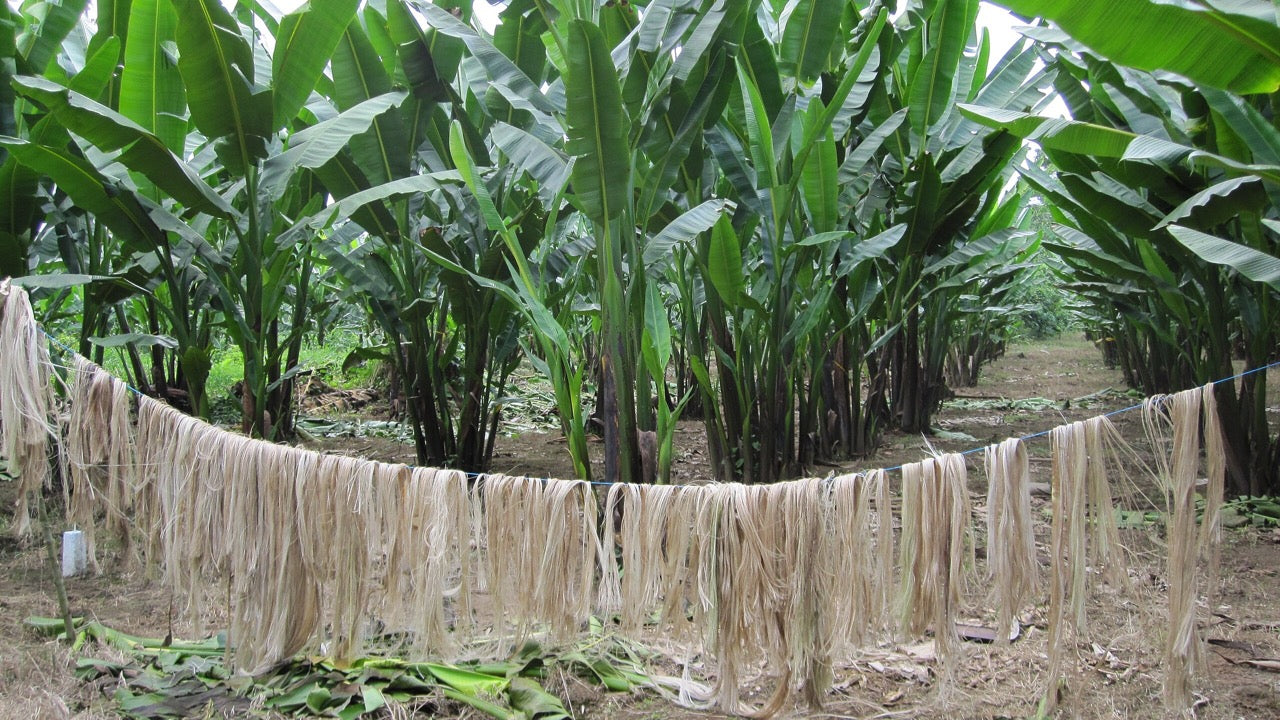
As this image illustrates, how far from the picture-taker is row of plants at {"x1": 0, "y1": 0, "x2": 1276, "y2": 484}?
3715 mm

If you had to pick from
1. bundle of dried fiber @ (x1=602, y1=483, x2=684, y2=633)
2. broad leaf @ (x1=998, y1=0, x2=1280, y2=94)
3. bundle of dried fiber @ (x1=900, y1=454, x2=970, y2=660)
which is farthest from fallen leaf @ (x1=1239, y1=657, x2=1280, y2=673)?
bundle of dried fiber @ (x1=602, y1=483, x2=684, y2=633)

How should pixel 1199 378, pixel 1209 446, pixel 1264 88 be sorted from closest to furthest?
pixel 1209 446 < pixel 1264 88 < pixel 1199 378

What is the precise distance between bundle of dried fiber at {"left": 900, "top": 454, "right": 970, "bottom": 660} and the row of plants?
1287mm

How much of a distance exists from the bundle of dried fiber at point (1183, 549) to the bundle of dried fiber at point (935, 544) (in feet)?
1.77

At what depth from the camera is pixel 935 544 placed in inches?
82.7

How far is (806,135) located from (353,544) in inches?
109

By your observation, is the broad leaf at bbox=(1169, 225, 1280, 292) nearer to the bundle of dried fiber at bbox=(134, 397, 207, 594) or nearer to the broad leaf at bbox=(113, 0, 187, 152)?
the bundle of dried fiber at bbox=(134, 397, 207, 594)

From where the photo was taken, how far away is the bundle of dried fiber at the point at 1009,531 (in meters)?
2.08

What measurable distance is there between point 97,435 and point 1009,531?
8.35 ft

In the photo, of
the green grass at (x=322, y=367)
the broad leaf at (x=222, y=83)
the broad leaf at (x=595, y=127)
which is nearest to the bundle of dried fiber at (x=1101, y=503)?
the broad leaf at (x=595, y=127)

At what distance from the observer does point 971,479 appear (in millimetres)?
5340

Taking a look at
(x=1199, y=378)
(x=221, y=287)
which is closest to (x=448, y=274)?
(x=221, y=287)

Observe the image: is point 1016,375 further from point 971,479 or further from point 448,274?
point 448,274

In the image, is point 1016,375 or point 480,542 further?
point 1016,375
